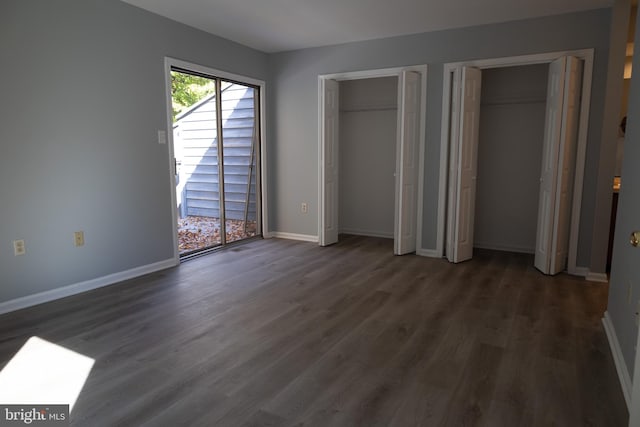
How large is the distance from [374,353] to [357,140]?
4.03m

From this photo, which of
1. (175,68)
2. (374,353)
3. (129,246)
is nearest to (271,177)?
(175,68)

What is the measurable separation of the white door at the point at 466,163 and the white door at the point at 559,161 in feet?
2.28

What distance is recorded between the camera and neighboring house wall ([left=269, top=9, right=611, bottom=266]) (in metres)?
3.98

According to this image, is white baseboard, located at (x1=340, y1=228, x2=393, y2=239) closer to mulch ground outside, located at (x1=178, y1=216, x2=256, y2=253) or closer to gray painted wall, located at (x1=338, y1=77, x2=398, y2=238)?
gray painted wall, located at (x1=338, y1=77, x2=398, y2=238)

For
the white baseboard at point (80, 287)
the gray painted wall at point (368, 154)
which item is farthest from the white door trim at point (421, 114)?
Answer: the white baseboard at point (80, 287)

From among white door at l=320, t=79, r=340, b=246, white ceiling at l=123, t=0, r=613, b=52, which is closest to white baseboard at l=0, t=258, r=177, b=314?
→ white door at l=320, t=79, r=340, b=246

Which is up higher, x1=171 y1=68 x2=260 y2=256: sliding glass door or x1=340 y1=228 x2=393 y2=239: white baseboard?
x1=171 y1=68 x2=260 y2=256: sliding glass door

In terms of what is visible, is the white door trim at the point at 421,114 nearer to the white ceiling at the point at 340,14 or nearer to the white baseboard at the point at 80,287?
the white ceiling at the point at 340,14

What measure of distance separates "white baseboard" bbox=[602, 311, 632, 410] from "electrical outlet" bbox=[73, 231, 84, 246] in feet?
12.6

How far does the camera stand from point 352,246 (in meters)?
5.41

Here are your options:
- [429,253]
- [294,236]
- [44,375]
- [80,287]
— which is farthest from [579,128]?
[80,287]

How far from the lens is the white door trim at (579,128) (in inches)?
155

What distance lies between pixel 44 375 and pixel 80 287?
1450 mm

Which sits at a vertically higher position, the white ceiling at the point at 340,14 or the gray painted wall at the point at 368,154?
the white ceiling at the point at 340,14
